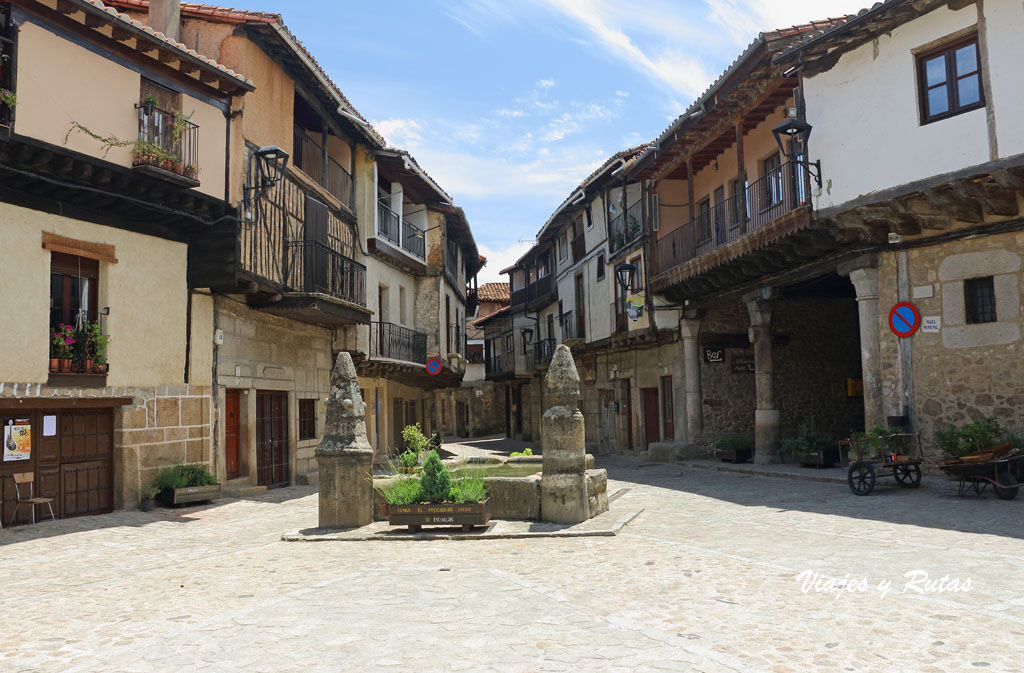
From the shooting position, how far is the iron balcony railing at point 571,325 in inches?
1067

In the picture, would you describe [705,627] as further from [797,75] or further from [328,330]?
[328,330]

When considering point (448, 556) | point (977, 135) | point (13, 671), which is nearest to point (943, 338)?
point (977, 135)

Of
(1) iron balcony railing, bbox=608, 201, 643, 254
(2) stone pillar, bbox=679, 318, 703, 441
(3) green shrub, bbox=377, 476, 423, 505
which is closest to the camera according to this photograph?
(3) green shrub, bbox=377, 476, 423, 505

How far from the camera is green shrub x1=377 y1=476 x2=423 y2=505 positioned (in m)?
9.32

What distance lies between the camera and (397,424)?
25.0 m

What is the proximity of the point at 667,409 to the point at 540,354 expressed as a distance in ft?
34.8

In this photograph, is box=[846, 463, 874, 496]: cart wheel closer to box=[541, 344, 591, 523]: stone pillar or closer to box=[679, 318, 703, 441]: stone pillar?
box=[541, 344, 591, 523]: stone pillar

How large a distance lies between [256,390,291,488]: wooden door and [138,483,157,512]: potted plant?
10.4 ft

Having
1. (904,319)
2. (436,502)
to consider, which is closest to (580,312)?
(904,319)

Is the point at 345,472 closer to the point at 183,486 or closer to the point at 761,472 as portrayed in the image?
the point at 183,486

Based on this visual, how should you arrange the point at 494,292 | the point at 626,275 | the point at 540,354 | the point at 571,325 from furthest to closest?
the point at 494,292 < the point at 540,354 < the point at 571,325 < the point at 626,275

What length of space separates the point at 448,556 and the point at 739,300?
1277cm

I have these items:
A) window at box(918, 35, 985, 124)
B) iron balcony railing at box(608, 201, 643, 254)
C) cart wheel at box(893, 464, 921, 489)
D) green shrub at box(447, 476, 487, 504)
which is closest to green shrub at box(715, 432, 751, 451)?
cart wheel at box(893, 464, 921, 489)

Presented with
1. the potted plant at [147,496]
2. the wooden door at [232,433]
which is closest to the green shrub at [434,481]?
the potted plant at [147,496]
